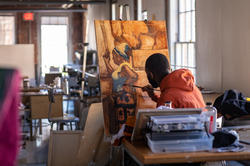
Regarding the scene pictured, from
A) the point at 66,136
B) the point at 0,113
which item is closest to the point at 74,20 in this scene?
the point at 66,136

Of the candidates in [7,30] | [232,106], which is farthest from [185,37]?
[7,30]

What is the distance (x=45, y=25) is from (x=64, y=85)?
32.9 feet

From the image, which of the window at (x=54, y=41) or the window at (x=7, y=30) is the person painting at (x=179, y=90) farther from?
the window at (x=7, y=30)

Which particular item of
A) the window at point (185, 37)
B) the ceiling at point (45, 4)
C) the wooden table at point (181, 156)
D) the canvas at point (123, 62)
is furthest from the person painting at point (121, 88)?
the ceiling at point (45, 4)

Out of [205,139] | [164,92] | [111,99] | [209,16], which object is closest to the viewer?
[205,139]

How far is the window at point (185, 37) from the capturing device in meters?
6.72

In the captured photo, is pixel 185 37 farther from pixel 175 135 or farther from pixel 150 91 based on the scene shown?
pixel 175 135

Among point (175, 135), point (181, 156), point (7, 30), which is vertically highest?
point (7, 30)

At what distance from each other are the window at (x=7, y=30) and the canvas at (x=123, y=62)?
44.9ft

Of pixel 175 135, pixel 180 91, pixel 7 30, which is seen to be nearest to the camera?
pixel 175 135

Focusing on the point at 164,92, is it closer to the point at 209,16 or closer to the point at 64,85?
the point at 209,16

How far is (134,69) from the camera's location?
384 cm

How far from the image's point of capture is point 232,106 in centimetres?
384

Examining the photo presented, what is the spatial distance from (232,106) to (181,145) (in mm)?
1375
